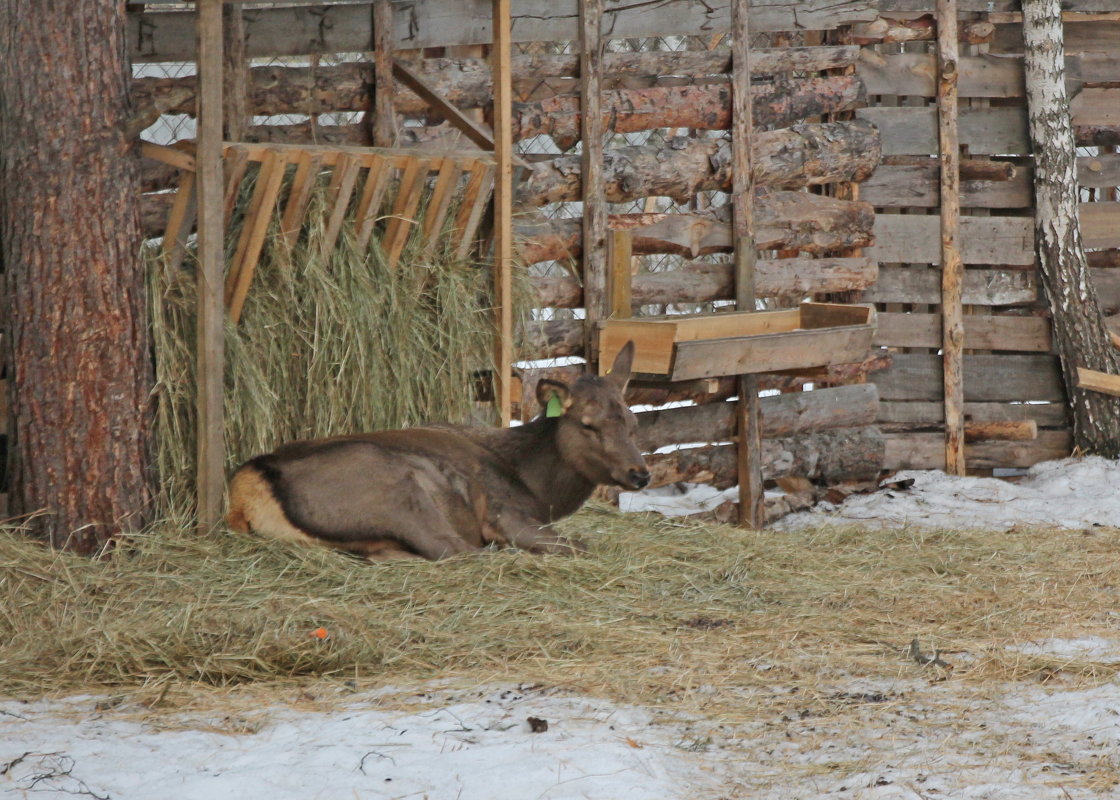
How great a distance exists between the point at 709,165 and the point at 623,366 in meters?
2.31

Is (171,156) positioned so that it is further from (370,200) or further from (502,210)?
(502,210)

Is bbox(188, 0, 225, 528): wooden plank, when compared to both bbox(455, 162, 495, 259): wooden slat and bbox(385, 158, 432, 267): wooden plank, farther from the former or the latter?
bbox(455, 162, 495, 259): wooden slat

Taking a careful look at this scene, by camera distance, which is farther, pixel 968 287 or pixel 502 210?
pixel 968 287

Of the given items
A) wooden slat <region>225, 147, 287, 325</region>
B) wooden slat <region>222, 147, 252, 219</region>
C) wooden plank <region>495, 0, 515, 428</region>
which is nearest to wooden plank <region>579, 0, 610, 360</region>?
wooden plank <region>495, 0, 515, 428</region>

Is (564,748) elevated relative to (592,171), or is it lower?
lower

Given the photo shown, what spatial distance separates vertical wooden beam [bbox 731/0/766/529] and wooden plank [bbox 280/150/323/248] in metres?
3.15

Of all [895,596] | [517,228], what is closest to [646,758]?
[895,596]

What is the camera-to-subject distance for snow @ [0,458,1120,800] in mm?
3992

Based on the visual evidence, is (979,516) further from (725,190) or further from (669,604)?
(669,604)

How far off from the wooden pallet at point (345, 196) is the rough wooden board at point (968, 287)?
12.8ft

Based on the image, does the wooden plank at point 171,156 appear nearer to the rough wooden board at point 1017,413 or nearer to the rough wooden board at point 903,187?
the rough wooden board at point 903,187

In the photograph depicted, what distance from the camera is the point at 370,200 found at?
7.16 meters

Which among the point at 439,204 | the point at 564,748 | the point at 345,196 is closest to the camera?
the point at 564,748

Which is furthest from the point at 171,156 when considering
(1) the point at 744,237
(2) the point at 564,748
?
(1) the point at 744,237
